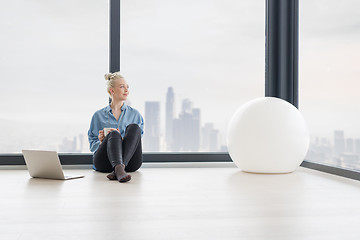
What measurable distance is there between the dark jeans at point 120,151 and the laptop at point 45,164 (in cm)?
32

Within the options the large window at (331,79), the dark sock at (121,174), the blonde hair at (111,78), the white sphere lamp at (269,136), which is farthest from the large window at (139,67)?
the dark sock at (121,174)

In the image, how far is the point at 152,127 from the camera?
4.12m

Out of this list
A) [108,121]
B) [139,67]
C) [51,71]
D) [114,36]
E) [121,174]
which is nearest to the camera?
[121,174]

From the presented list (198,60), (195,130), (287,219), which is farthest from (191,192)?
(198,60)

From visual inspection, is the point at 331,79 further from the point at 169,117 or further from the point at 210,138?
the point at 169,117

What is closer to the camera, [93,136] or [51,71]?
[93,136]

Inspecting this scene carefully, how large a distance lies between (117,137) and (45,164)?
0.56 m

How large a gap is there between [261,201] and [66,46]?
271 cm

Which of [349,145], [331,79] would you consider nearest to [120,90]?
[331,79]

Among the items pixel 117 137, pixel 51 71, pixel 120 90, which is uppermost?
pixel 51 71

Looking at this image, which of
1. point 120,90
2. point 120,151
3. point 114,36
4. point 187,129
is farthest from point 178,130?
point 120,151

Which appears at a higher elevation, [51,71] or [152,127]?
[51,71]

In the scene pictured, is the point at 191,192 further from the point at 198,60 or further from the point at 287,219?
the point at 198,60

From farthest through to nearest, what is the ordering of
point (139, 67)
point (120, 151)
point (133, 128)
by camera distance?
point (139, 67) < point (133, 128) < point (120, 151)
